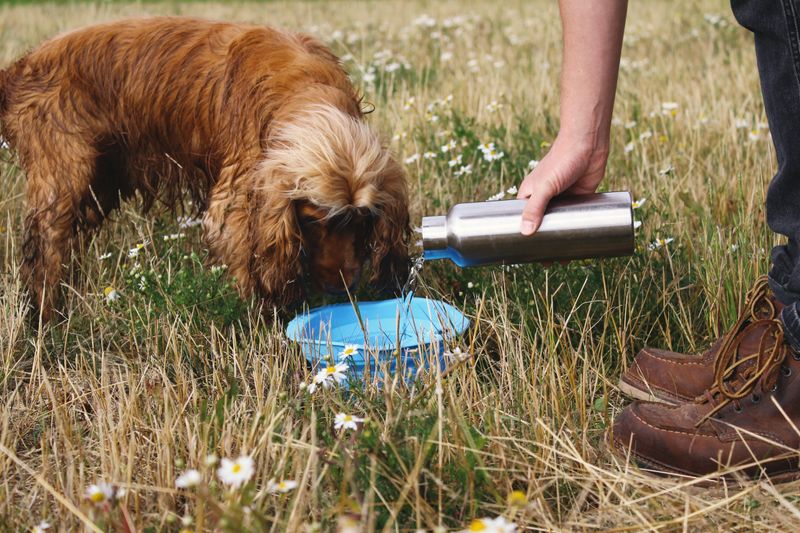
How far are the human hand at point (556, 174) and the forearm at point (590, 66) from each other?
13mm

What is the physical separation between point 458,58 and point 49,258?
3.76 metres

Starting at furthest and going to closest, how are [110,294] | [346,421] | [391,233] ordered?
[391,233]
[110,294]
[346,421]

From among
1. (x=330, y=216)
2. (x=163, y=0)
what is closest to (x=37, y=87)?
(x=330, y=216)

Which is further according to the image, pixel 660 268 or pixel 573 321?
pixel 660 268

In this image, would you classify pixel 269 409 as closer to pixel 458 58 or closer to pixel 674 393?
pixel 674 393

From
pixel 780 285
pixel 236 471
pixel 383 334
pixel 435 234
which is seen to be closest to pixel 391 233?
pixel 383 334

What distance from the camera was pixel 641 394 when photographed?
7.98 feet

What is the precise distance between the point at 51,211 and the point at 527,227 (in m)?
2.00

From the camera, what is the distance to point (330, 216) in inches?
121

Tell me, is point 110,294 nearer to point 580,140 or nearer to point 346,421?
point 346,421

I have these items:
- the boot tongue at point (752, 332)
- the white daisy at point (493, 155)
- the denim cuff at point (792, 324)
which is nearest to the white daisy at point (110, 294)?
the white daisy at point (493, 155)

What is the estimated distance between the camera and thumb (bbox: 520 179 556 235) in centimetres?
217

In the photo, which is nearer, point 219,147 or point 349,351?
point 349,351

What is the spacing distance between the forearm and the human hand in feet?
0.04
